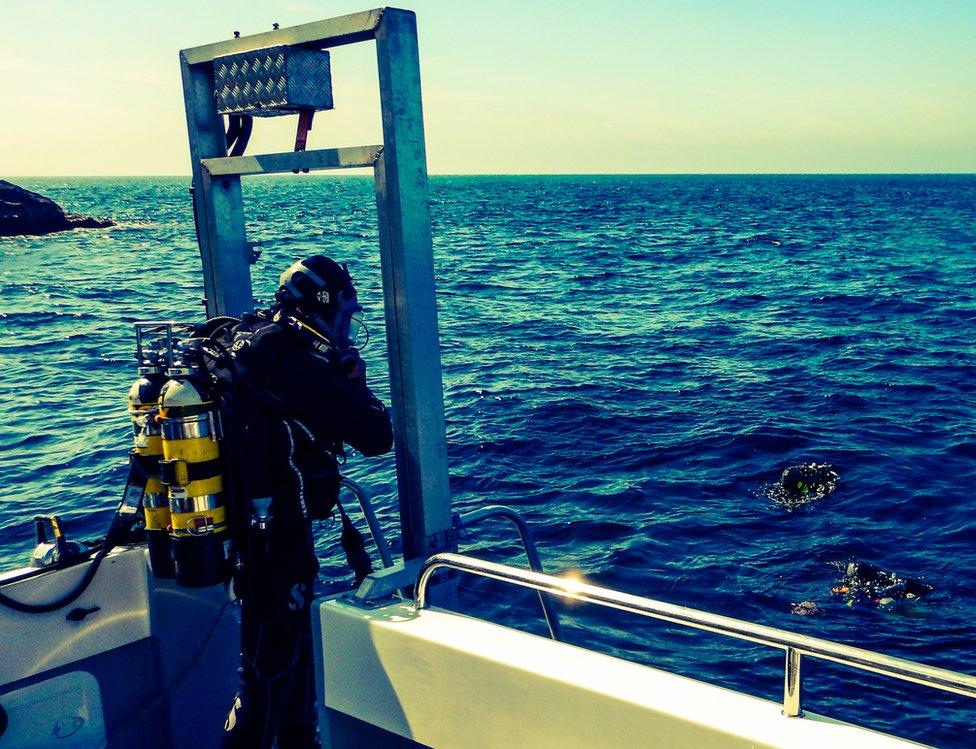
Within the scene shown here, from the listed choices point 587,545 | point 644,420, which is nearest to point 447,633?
point 587,545

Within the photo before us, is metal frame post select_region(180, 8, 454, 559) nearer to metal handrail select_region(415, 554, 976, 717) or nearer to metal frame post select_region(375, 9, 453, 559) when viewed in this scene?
metal frame post select_region(375, 9, 453, 559)

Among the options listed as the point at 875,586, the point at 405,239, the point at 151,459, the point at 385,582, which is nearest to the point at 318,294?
the point at 405,239

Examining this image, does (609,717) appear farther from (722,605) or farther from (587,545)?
(587,545)

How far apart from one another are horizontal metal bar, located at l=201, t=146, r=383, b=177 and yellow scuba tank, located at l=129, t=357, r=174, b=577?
91cm

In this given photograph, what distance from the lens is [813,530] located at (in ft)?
36.4

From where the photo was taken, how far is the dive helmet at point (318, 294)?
3641 mm

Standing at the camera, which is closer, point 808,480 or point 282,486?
point 282,486

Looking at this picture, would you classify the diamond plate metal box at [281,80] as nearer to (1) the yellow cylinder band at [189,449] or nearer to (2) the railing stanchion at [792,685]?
(1) the yellow cylinder band at [189,449]

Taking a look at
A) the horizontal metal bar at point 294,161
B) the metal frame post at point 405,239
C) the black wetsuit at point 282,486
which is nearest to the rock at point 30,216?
the horizontal metal bar at point 294,161

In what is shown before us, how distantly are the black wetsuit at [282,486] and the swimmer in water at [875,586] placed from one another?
281 inches

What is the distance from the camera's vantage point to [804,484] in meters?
12.7

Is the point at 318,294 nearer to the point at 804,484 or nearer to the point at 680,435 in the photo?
the point at 804,484

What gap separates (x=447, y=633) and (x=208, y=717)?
1.99 m

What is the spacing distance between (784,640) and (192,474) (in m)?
2.03
